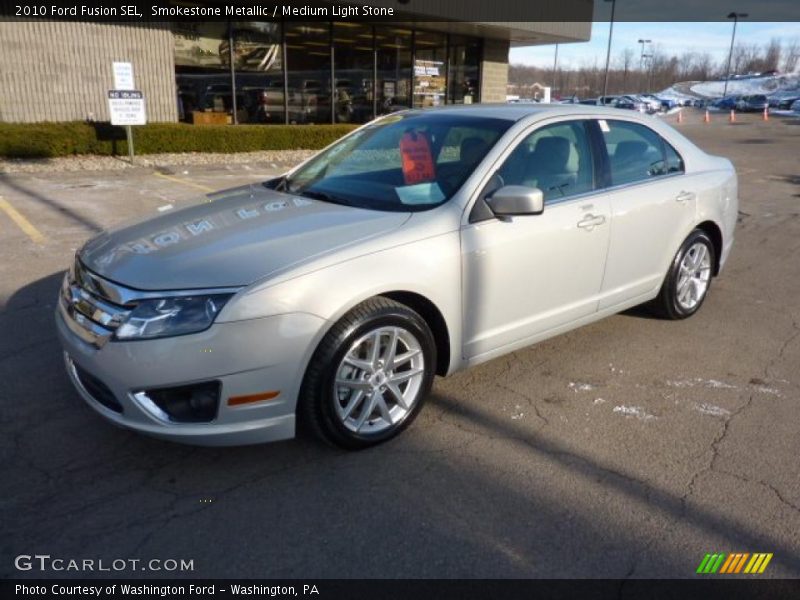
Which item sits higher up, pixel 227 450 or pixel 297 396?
pixel 297 396

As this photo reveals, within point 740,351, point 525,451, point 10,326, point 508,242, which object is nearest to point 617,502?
point 525,451

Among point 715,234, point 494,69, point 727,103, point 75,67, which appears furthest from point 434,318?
point 727,103

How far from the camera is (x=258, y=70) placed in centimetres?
1755

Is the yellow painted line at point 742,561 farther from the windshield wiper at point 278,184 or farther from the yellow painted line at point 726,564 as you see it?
the windshield wiper at point 278,184

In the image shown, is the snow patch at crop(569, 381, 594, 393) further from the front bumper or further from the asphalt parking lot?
the front bumper

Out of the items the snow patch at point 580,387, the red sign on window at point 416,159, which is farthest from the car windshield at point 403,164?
the snow patch at point 580,387

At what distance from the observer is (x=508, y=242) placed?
3553 millimetres

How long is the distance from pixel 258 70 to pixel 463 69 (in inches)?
315

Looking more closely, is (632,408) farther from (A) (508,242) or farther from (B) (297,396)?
(B) (297,396)

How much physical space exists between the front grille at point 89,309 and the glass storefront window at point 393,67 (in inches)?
704

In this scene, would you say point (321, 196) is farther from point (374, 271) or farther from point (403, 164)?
point (374, 271)

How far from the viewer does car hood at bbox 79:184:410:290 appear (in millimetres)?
2855

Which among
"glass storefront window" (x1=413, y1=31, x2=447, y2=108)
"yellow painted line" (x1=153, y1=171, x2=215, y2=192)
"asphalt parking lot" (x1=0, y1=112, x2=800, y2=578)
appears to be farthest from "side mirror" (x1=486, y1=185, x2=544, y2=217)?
"glass storefront window" (x1=413, y1=31, x2=447, y2=108)
